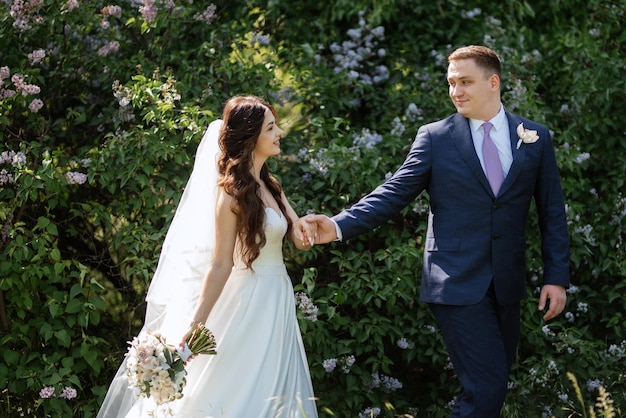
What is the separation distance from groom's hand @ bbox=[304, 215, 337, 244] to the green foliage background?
0.53 metres

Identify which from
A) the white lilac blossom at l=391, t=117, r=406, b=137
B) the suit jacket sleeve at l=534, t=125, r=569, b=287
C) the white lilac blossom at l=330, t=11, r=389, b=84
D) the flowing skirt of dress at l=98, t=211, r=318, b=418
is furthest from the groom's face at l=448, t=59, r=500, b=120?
the white lilac blossom at l=330, t=11, r=389, b=84

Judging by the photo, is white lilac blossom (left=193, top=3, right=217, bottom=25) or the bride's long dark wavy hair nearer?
the bride's long dark wavy hair

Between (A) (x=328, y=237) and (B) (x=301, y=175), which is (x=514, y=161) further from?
(B) (x=301, y=175)

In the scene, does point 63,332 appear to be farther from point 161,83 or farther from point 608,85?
point 608,85

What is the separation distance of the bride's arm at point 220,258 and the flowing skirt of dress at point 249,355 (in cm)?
12

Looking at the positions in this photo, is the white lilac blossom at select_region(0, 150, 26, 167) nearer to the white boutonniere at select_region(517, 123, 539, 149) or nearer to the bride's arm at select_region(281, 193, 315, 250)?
the bride's arm at select_region(281, 193, 315, 250)

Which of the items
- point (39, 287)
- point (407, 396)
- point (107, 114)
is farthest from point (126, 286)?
point (407, 396)

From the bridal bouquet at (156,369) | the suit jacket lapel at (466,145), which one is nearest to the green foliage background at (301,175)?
the suit jacket lapel at (466,145)

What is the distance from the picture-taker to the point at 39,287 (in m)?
4.98

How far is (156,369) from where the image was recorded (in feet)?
11.8

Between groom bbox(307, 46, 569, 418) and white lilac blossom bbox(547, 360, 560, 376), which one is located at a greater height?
groom bbox(307, 46, 569, 418)

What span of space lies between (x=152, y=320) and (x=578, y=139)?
292 centimetres

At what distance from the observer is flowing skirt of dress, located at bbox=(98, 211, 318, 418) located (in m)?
3.96

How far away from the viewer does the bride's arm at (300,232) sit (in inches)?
166
